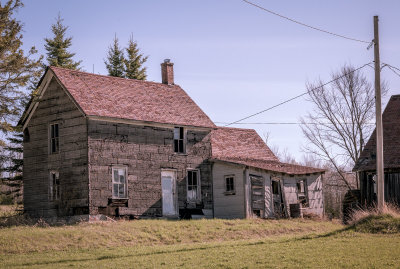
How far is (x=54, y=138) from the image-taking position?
32.3m

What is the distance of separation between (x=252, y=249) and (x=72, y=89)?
A: 15.0m

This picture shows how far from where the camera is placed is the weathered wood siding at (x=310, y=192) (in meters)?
37.5

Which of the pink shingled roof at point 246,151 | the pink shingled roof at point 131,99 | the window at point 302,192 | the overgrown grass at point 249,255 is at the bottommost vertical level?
the overgrown grass at point 249,255

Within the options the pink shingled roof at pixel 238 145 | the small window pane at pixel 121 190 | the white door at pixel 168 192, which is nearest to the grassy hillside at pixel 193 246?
the small window pane at pixel 121 190

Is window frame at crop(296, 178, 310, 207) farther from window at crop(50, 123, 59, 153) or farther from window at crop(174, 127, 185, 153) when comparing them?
window at crop(50, 123, 59, 153)

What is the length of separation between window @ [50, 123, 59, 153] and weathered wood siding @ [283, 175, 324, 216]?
13968 millimetres

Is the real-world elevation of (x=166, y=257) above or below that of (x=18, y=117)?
below

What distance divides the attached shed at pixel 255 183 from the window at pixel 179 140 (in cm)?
236

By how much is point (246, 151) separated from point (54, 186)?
44.8 feet

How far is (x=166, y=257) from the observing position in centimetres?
2009

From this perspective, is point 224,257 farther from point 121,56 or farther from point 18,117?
point 121,56

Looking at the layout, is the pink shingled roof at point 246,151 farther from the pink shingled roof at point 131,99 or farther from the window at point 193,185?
the pink shingled roof at point 131,99

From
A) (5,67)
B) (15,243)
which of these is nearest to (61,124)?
(5,67)

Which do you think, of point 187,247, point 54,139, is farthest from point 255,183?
point 187,247
